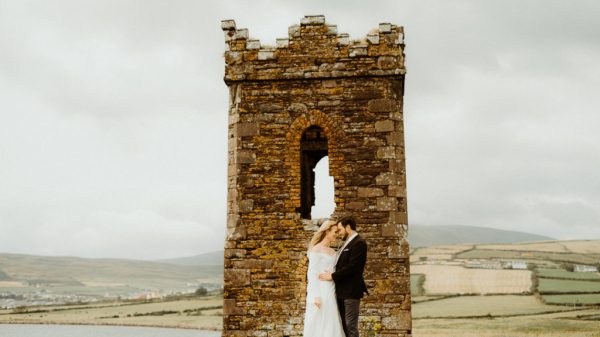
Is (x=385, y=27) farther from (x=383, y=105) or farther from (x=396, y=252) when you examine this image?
(x=396, y=252)

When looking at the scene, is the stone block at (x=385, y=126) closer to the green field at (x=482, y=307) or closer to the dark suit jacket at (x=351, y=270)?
the dark suit jacket at (x=351, y=270)

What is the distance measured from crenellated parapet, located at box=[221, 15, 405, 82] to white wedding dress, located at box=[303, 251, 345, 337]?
4.69 meters

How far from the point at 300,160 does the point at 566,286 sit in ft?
126

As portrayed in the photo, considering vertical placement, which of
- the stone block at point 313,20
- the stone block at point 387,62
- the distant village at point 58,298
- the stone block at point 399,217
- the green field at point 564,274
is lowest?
the distant village at point 58,298

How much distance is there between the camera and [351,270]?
827 cm

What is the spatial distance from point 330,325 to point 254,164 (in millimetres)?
4411

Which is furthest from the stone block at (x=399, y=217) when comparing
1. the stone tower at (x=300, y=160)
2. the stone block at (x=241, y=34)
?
the stone block at (x=241, y=34)

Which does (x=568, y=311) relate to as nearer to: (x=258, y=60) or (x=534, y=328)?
(x=534, y=328)

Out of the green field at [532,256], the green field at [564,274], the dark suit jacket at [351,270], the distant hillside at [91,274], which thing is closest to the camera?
the dark suit jacket at [351,270]

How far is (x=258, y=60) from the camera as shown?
1212 centimetres

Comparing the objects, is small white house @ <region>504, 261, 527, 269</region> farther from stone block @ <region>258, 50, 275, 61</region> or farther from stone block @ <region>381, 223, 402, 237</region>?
stone block @ <region>258, 50, 275, 61</region>

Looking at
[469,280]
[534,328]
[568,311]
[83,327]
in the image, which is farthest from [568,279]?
[83,327]

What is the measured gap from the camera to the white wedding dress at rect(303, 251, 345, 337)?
8.40 meters

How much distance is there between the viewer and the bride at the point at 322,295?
331 inches
